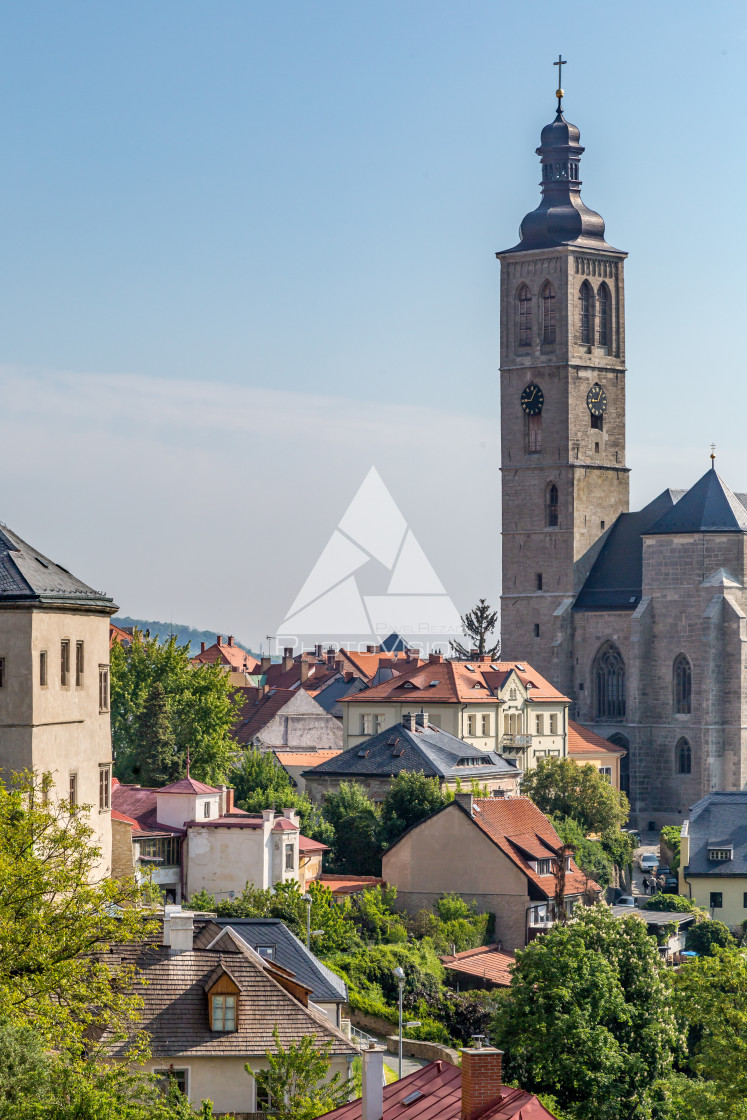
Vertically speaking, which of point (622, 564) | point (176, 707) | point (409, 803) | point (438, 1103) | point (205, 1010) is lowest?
point (438, 1103)

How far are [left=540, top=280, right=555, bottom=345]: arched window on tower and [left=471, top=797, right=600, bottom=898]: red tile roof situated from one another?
44326 mm

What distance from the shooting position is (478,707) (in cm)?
8888

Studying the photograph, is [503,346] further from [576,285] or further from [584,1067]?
[584,1067]

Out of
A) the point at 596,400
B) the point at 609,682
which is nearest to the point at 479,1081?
the point at 609,682

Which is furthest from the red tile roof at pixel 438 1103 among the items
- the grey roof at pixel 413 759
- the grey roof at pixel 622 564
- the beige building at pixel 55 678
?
the grey roof at pixel 622 564

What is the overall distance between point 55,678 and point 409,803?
1056 inches

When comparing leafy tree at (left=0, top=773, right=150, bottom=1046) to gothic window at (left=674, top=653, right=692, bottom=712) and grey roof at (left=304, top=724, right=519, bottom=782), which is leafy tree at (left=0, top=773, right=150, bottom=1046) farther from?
gothic window at (left=674, top=653, right=692, bottom=712)

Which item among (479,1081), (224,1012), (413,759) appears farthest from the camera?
(413,759)

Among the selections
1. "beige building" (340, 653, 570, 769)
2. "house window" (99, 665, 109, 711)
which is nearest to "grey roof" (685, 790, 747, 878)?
"beige building" (340, 653, 570, 769)

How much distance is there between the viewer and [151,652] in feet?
271

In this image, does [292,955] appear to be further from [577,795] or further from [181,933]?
[577,795]

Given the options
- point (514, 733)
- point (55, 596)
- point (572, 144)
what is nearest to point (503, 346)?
point (572, 144)

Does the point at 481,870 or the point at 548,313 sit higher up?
the point at 548,313

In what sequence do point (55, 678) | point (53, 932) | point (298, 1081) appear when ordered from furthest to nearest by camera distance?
point (55, 678) < point (298, 1081) < point (53, 932)
